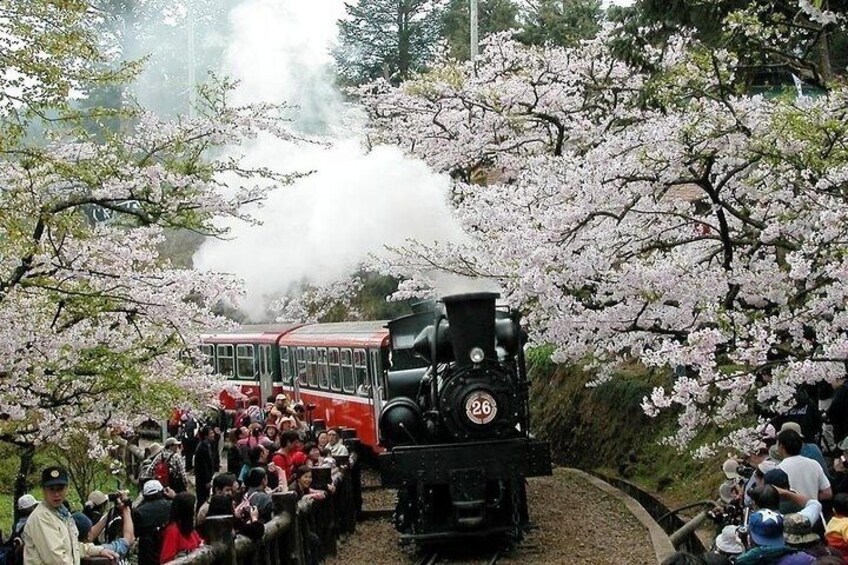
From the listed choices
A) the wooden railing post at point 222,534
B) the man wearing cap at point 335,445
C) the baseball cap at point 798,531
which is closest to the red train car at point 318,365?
the man wearing cap at point 335,445

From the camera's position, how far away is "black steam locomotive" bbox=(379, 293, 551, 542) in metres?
10.6

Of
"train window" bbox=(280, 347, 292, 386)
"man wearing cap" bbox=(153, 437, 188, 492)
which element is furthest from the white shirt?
"train window" bbox=(280, 347, 292, 386)

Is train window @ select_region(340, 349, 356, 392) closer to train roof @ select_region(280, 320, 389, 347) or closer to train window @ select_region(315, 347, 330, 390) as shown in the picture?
train roof @ select_region(280, 320, 389, 347)

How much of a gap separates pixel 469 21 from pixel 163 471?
2938cm

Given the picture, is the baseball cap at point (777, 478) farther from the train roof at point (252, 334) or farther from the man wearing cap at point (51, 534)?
the train roof at point (252, 334)

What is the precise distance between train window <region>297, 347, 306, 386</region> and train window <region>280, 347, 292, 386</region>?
2.75 feet

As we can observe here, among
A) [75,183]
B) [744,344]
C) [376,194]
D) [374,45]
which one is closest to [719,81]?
[744,344]

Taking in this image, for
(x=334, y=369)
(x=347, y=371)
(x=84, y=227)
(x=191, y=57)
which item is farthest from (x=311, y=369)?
(x=191, y=57)

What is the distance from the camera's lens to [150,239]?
1238 cm

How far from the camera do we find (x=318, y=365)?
19906 mm

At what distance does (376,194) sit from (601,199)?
13.2 meters

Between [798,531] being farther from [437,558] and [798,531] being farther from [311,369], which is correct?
[311,369]

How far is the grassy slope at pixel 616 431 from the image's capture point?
13.7m

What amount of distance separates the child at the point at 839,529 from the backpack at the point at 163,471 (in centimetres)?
644
